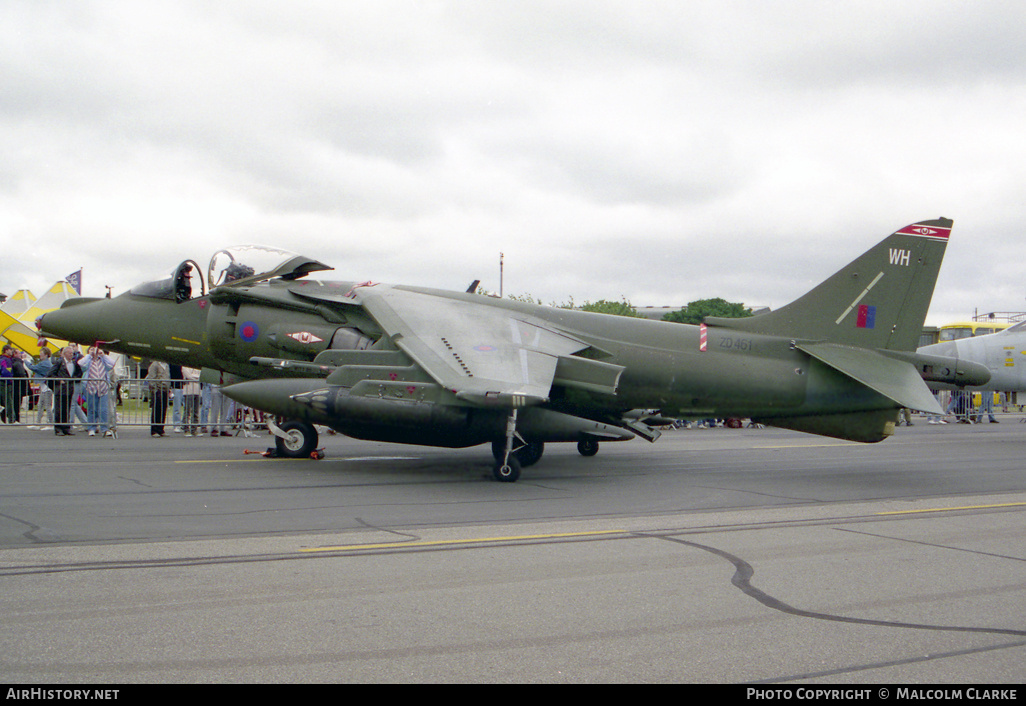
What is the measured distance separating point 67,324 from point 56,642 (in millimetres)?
12709

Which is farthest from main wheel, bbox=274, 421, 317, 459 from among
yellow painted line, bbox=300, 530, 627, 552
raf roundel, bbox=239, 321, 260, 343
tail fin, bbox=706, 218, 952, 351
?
tail fin, bbox=706, 218, 952, 351

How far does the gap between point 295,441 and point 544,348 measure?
4.86 m

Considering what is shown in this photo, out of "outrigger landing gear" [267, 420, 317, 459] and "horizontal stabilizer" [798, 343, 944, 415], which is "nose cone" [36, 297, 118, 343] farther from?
"horizontal stabilizer" [798, 343, 944, 415]

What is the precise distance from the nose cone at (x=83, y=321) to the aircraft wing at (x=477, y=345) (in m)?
5.14

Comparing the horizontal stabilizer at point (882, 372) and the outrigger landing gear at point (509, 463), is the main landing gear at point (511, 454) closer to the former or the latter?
the outrigger landing gear at point (509, 463)

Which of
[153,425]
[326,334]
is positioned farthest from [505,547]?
[153,425]

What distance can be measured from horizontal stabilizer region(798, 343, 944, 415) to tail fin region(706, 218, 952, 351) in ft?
1.04

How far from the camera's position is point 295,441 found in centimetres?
1409

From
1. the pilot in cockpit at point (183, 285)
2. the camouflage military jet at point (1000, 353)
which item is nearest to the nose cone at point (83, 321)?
the pilot in cockpit at point (183, 285)

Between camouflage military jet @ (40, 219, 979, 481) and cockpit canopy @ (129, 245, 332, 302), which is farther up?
cockpit canopy @ (129, 245, 332, 302)

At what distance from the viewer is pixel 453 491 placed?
10.8 m

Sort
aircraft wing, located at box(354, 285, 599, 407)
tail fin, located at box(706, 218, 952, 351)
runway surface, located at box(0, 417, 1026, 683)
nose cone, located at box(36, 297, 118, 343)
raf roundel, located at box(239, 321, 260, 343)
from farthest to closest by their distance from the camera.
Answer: nose cone, located at box(36, 297, 118, 343) < raf roundel, located at box(239, 321, 260, 343) < tail fin, located at box(706, 218, 952, 351) < aircraft wing, located at box(354, 285, 599, 407) < runway surface, located at box(0, 417, 1026, 683)

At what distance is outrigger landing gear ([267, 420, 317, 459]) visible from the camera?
14062 mm

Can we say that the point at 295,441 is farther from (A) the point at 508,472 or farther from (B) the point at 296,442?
(A) the point at 508,472
